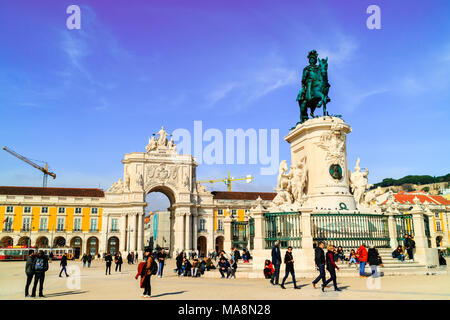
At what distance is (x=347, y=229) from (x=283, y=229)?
2554 mm

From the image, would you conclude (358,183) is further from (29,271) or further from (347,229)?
(29,271)

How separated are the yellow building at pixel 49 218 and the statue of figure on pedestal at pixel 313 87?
51033mm

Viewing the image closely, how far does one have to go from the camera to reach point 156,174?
63219mm

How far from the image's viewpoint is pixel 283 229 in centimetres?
1493

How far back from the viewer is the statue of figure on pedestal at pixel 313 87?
18.4 m

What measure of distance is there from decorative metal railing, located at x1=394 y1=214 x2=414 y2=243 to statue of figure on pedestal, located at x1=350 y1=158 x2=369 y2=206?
174 cm

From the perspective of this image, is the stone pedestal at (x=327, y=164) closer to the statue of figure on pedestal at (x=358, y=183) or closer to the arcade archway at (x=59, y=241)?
the statue of figure on pedestal at (x=358, y=183)

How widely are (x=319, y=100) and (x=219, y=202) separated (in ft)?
166

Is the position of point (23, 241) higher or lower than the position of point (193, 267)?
higher

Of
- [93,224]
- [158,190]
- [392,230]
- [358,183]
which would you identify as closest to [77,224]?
[93,224]

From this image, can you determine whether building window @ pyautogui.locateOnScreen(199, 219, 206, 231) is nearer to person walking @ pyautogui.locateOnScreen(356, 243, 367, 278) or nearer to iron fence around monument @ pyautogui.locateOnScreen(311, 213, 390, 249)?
iron fence around monument @ pyautogui.locateOnScreen(311, 213, 390, 249)

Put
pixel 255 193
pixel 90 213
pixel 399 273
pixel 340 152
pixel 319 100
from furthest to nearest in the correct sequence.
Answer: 1. pixel 255 193
2. pixel 90 213
3. pixel 319 100
4. pixel 340 152
5. pixel 399 273
